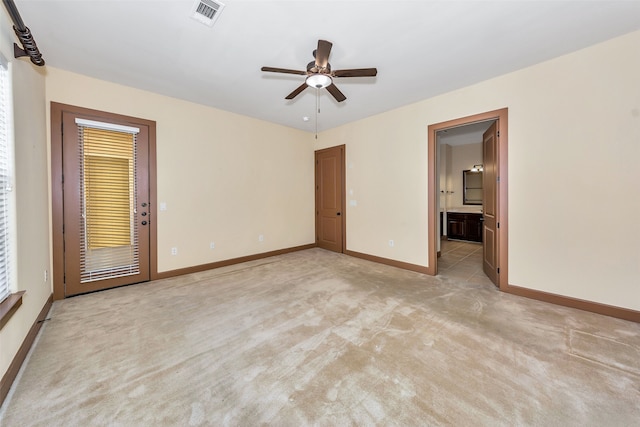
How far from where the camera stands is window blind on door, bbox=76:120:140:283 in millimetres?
3205

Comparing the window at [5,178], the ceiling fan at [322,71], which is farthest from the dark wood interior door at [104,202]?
the ceiling fan at [322,71]

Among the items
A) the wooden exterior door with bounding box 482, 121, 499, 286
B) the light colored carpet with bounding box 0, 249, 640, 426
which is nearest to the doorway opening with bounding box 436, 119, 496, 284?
the wooden exterior door with bounding box 482, 121, 499, 286

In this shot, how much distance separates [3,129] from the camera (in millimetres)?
1882

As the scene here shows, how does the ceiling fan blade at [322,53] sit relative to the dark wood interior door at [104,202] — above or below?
above

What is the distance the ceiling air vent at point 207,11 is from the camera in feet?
6.45

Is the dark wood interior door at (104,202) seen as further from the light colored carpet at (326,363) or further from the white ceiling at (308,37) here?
the white ceiling at (308,37)

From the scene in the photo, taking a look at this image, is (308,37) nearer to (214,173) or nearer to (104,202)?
(214,173)

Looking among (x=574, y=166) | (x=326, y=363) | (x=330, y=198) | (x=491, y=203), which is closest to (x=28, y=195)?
(x=326, y=363)

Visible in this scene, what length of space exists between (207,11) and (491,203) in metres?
4.21

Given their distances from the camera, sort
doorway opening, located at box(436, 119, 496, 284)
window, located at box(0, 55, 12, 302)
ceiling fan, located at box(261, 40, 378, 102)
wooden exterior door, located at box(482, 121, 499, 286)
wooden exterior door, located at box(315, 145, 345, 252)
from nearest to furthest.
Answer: window, located at box(0, 55, 12, 302), ceiling fan, located at box(261, 40, 378, 102), wooden exterior door, located at box(482, 121, 499, 286), wooden exterior door, located at box(315, 145, 345, 252), doorway opening, located at box(436, 119, 496, 284)

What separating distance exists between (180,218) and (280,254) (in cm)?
217

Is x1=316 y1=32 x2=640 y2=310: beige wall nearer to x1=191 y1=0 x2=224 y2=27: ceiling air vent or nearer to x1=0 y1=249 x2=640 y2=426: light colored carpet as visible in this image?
x1=0 y1=249 x2=640 y2=426: light colored carpet

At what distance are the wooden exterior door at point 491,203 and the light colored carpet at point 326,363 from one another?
2.17ft

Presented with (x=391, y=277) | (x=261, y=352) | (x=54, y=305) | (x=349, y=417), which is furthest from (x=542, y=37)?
(x=54, y=305)
